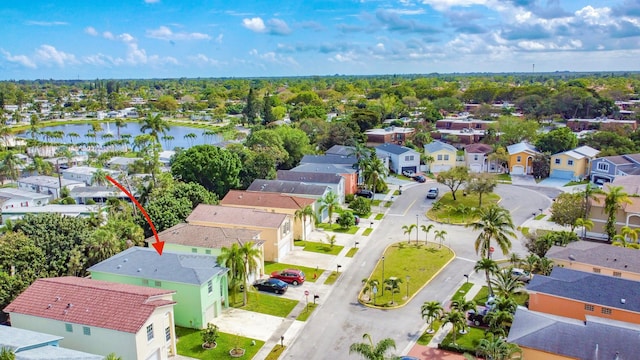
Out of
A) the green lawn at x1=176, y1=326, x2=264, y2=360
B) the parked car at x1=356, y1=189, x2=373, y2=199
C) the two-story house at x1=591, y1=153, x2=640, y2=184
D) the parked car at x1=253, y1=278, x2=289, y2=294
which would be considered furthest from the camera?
the two-story house at x1=591, y1=153, x2=640, y2=184

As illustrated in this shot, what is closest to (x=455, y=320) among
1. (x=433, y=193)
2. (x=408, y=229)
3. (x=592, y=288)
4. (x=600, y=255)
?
(x=592, y=288)

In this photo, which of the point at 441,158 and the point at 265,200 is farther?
the point at 441,158

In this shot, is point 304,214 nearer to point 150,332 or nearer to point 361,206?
point 361,206

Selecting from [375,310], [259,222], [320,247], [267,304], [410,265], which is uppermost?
[259,222]

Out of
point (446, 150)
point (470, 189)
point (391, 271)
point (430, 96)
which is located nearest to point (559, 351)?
point (391, 271)

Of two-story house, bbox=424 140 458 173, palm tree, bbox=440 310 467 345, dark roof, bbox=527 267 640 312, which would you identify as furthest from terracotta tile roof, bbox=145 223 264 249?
two-story house, bbox=424 140 458 173

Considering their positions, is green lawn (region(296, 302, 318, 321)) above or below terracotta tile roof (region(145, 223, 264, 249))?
below

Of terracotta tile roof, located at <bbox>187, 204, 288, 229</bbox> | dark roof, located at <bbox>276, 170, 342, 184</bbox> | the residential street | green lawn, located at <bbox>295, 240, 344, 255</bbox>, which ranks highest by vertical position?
dark roof, located at <bbox>276, 170, 342, 184</bbox>

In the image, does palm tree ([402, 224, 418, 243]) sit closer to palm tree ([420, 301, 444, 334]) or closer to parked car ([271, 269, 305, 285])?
parked car ([271, 269, 305, 285])
